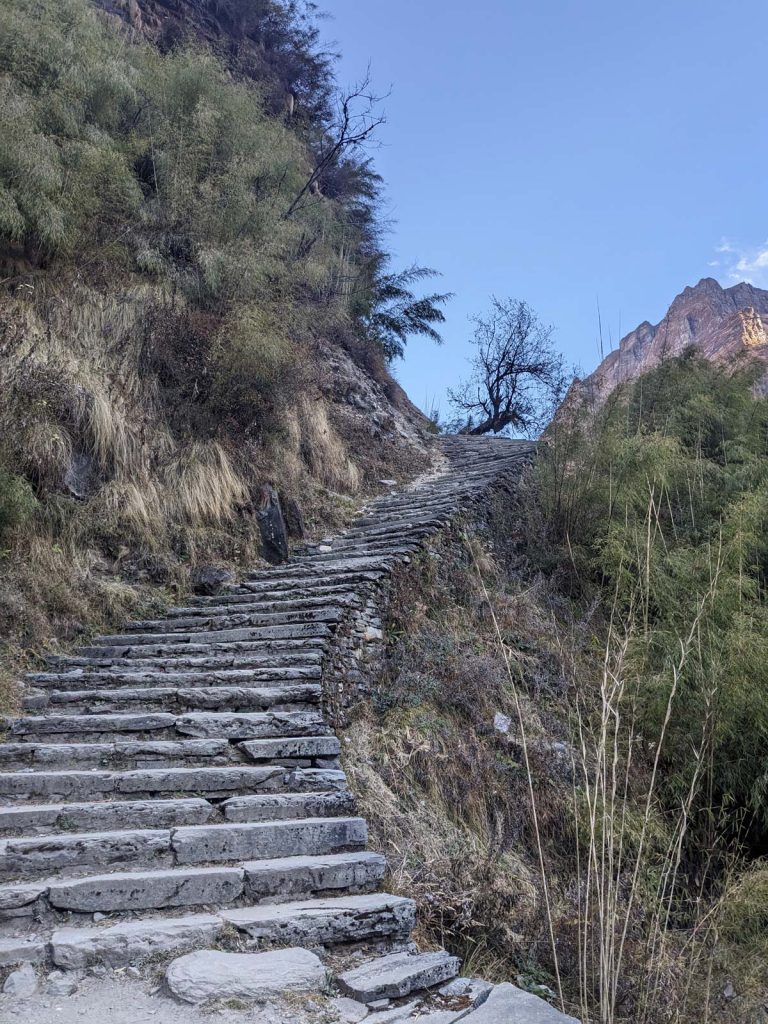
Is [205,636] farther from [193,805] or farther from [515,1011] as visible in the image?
[515,1011]

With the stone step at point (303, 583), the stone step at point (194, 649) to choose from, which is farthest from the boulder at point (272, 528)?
the stone step at point (194, 649)

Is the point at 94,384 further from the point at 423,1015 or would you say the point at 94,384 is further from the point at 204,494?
the point at 423,1015

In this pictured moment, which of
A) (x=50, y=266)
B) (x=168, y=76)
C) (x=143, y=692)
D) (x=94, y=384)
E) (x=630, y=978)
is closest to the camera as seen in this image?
(x=630, y=978)

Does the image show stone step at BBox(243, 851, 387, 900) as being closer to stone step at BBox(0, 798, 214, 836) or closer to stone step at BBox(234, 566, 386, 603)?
stone step at BBox(0, 798, 214, 836)

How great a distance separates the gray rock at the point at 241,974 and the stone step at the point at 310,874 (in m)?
0.36

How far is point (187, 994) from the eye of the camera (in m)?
2.23

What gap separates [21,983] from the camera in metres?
2.25

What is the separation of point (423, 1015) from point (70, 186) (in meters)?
7.37

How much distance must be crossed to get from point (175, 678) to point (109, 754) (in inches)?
31.4

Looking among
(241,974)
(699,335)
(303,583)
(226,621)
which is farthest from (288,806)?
(699,335)

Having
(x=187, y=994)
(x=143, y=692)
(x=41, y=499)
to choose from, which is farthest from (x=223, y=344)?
(x=187, y=994)

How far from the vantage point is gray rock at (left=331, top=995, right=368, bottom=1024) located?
2.20 metres

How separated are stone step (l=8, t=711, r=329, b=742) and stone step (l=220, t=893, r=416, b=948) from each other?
114cm

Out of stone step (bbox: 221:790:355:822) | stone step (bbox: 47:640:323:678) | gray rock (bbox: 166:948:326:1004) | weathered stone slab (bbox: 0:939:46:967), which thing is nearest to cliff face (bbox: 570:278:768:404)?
stone step (bbox: 47:640:323:678)
